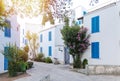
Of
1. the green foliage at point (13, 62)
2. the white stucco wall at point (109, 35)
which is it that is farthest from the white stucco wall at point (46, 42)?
the green foliage at point (13, 62)

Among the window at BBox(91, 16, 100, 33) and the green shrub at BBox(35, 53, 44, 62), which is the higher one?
the window at BBox(91, 16, 100, 33)

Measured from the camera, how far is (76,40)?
2558 centimetres

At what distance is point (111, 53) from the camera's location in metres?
21.2

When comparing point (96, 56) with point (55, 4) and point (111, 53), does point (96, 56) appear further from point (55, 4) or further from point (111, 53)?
point (55, 4)

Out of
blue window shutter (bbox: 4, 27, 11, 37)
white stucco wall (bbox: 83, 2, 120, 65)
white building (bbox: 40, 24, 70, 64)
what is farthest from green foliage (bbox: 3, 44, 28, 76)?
white building (bbox: 40, 24, 70, 64)

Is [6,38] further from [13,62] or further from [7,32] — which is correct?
[13,62]

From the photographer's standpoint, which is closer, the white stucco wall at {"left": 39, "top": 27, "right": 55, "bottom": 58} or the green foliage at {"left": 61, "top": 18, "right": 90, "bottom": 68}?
the green foliage at {"left": 61, "top": 18, "right": 90, "bottom": 68}

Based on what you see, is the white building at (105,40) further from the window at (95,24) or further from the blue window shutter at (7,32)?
the blue window shutter at (7,32)

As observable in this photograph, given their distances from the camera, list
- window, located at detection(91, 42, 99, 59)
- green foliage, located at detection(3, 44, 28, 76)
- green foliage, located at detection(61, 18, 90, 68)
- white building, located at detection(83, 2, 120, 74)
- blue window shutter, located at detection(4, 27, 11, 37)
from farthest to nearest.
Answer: green foliage, located at detection(61, 18, 90, 68)
blue window shutter, located at detection(4, 27, 11, 37)
window, located at detection(91, 42, 99, 59)
green foliage, located at detection(3, 44, 28, 76)
white building, located at detection(83, 2, 120, 74)

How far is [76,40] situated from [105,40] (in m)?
4.24

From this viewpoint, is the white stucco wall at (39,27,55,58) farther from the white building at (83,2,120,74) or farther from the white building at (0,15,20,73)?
the white building at (83,2,120,74)

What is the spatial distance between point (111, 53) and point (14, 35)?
11.7m

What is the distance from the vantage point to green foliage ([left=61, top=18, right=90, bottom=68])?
25.2 metres

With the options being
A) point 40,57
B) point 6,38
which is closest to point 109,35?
point 6,38
